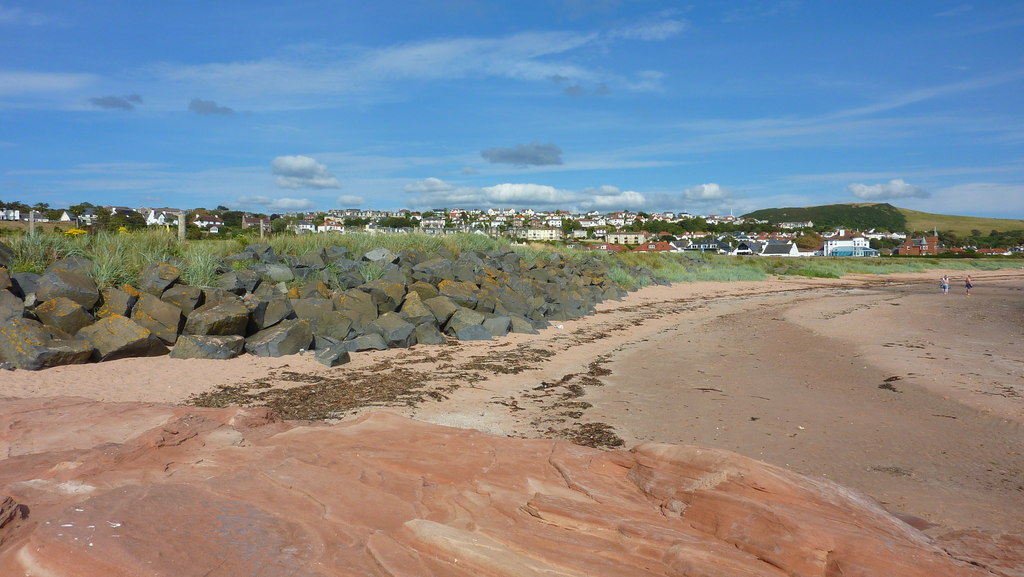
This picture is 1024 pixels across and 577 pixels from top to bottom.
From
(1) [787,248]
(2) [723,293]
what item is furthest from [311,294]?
(1) [787,248]

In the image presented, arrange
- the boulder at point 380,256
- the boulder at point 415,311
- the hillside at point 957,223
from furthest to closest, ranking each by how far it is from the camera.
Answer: the hillside at point 957,223 → the boulder at point 380,256 → the boulder at point 415,311

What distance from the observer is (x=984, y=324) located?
61.3 ft

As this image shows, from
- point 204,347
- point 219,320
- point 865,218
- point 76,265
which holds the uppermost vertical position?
point 865,218

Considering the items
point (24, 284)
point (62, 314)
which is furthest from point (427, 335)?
point (24, 284)

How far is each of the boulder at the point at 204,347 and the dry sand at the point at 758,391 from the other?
0.18 metres

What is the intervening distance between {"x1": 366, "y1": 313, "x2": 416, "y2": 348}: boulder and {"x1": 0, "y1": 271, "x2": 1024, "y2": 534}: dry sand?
0.28 m

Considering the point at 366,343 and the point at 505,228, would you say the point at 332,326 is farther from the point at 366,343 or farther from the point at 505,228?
the point at 505,228

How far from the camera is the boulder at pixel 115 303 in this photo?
33.8 ft

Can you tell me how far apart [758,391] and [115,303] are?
33.9 feet

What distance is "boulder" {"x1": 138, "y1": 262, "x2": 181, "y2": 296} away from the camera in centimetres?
1113

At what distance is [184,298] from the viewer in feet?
35.8

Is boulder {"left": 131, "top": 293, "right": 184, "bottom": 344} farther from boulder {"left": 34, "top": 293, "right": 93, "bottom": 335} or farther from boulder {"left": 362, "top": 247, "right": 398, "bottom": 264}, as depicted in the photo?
boulder {"left": 362, "top": 247, "right": 398, "bottom": 264}

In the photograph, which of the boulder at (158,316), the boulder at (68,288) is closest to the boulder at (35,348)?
the boulder at (68,288)

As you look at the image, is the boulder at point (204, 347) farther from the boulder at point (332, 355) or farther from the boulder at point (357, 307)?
the boulder at point (357, 307)
